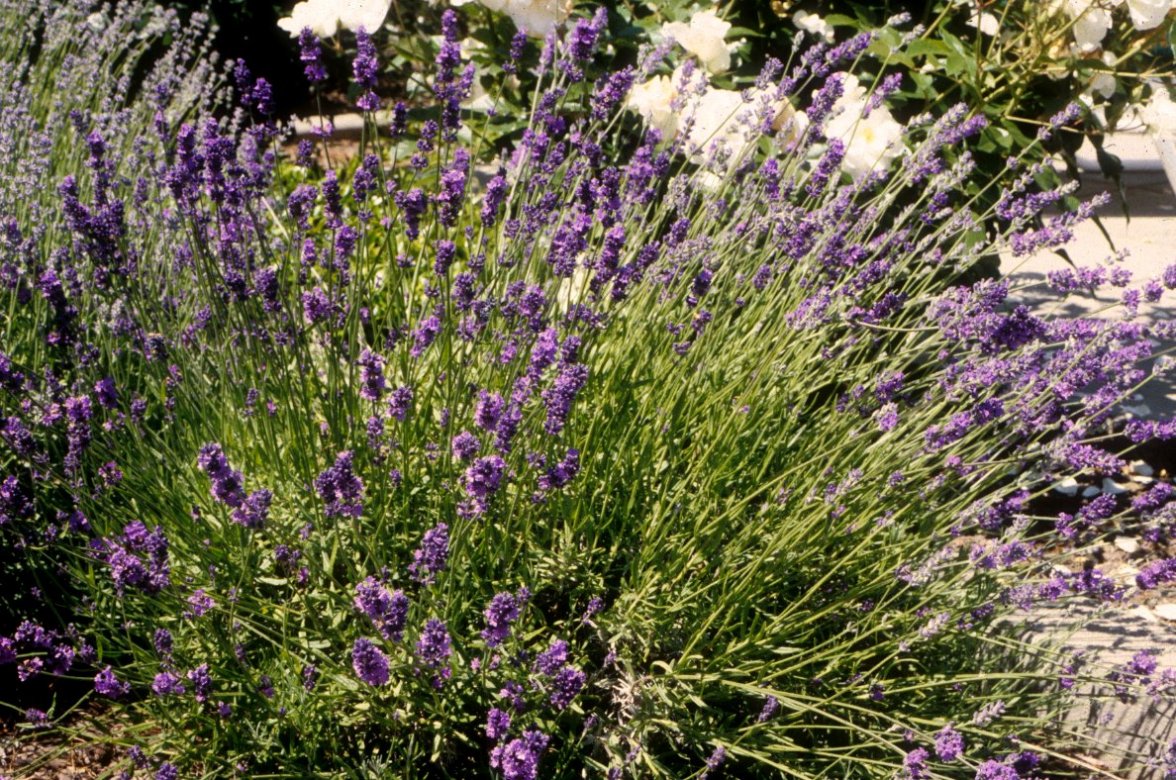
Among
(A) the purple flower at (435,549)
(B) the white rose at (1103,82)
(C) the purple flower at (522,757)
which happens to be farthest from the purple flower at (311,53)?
(B) the white rose at (1103,82)

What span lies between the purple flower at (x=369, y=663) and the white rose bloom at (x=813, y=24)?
2.56 m

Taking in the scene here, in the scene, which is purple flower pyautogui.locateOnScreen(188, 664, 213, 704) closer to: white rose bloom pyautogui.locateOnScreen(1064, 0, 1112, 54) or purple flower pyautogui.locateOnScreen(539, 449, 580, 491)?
purple flower pyautogui.locateOnScreen(539, 449, 580, 491)

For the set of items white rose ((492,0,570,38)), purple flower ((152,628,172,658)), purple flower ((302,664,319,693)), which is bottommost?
purple flower ((302,664,319,693))

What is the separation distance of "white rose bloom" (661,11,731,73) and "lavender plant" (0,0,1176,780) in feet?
1.50

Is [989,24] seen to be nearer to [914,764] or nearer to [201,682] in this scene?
[914,764]

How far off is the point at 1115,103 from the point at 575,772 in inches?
110

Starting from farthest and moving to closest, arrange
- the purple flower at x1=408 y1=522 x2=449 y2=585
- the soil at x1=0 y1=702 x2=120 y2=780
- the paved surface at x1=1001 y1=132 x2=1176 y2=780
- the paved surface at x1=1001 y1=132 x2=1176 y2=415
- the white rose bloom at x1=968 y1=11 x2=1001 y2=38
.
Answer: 1. the paved surface at x1=1001 y1=132 x2=1176 y2=415
2. the white rose bloom at x1=968 y1=11 x2=1001 y2=38
3. the paved surface at x1=1001 y1=132 x2=1176 y2=780
4. the soil at x1=0 y1=702 x2=120 y2=780
5. the purple flower at x1=408 y1=522 x2=449 y2=585

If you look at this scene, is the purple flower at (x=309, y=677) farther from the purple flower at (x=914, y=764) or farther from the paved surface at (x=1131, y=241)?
the paved surface at (x=1131, y=241)

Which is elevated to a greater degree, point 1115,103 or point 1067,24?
point 1067,24

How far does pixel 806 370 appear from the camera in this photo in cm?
277

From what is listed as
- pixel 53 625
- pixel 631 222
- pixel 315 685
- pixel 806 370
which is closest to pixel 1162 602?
pixel 806 370

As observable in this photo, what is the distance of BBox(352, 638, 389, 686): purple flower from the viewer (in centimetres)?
159

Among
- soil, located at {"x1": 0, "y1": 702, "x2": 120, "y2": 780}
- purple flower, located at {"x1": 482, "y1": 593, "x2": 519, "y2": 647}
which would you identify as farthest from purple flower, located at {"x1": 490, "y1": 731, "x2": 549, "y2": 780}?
soil, located at {"x1": 0, "y1": 702, "x2": 120, "y2": 780}

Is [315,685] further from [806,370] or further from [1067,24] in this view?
[1067,24]
